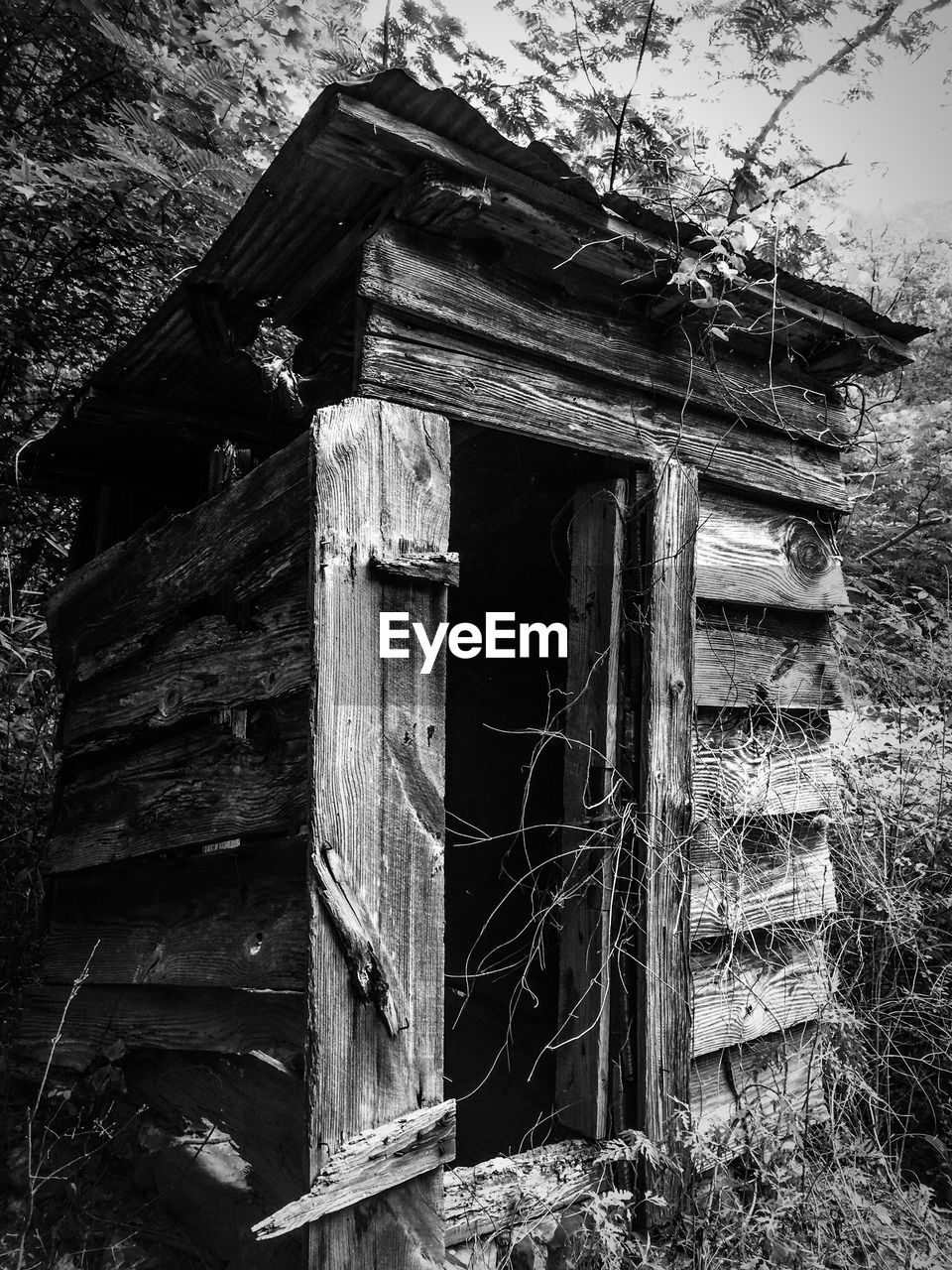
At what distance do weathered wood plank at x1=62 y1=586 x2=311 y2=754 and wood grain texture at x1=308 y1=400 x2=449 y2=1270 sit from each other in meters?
0.18

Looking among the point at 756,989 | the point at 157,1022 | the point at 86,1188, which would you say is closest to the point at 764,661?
the point at 756,989

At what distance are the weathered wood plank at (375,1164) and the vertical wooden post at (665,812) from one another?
801 millimetres

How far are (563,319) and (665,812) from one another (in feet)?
4.92

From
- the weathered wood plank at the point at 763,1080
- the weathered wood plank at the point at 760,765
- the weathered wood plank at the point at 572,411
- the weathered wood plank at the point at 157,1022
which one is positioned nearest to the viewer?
the weathered wood plank at the point at 157,1022

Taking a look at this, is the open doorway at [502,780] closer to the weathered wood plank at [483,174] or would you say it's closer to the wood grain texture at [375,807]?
the weathered wood plank at [483,174]

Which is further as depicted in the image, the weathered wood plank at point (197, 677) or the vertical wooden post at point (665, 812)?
the vertical wooden post at point (665, 812)

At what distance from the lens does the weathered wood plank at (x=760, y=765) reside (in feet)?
9.02

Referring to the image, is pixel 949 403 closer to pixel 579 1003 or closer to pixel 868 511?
pixel 868 511

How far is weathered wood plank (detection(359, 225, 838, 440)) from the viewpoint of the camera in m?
2.12

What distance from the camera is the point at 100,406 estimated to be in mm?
3314

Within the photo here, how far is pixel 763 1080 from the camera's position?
282 centimetres

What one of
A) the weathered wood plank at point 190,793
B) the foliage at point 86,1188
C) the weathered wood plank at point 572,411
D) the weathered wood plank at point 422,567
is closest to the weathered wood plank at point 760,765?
the weathered wood plank at point 572,411

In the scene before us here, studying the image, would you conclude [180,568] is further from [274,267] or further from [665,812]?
[665,812]

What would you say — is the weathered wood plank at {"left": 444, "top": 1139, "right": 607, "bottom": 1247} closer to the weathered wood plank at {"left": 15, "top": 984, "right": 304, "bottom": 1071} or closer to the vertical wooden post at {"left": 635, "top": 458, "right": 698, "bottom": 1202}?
the vertical wooden post at {"left": 635, "top": 458, "right": 698, "bottom": 1202}
